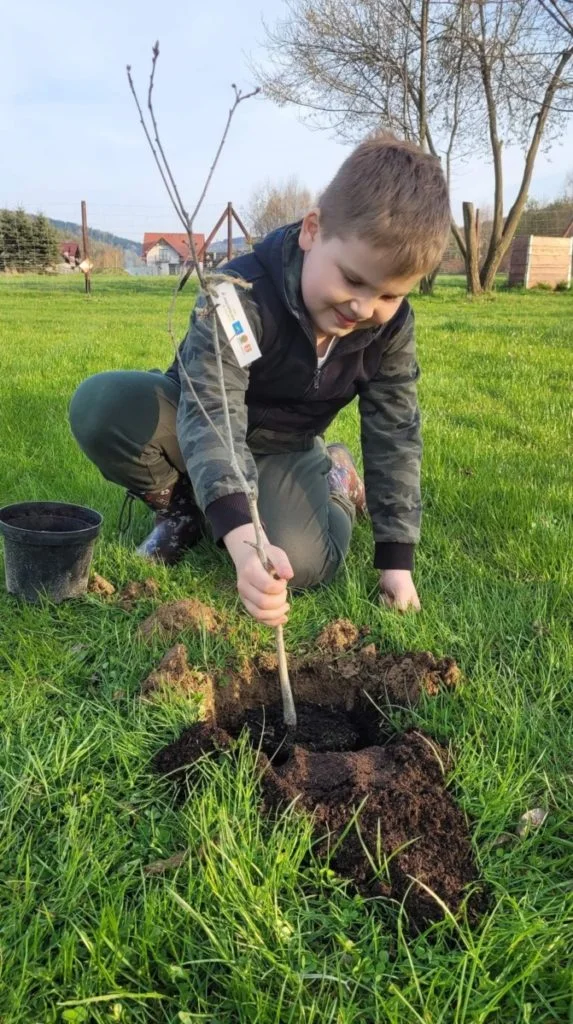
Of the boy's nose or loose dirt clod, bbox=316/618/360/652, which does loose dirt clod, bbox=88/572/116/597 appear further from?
the boy's nose

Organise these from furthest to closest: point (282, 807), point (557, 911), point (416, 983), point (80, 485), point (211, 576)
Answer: point (80, 485)
point (211, 576)
point (282, 807)
point (557, 911)
point (416, 983)

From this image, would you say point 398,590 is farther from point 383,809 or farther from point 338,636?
point 383,809

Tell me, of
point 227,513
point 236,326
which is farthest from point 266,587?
point 236,326

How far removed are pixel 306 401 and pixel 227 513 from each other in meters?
0.95

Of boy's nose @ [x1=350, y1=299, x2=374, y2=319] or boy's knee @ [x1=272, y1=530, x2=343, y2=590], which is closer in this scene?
boy's nose @ [x1=350, y1=299, x2=374, y2=319]

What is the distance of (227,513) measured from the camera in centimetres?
191

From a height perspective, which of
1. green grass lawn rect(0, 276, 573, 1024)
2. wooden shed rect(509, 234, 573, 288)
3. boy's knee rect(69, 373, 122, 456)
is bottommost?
green grass lawn rect(0, 276, 573, 1024)

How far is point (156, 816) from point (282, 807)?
0.88 feet

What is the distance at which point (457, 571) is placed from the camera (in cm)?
277

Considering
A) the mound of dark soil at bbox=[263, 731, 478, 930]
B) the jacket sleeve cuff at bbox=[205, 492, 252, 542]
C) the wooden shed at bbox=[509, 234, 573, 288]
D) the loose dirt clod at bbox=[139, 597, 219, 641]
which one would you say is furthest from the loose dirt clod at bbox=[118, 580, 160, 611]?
the wooden shed at bbox=[509, 234, 573, 288]

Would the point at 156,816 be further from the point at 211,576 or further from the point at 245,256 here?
the point at 245,256

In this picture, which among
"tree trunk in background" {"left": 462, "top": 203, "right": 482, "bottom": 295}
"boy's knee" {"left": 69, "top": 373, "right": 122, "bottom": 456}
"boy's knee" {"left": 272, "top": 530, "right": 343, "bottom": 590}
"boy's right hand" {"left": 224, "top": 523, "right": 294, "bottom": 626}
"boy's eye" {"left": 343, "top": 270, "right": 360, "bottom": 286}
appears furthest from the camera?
"tree trunk in background" {"left": 462, "top": 203, "right": 482, "bottom": 295}

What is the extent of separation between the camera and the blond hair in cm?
195

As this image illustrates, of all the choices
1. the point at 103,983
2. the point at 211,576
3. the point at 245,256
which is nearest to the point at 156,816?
the point at 103,983
